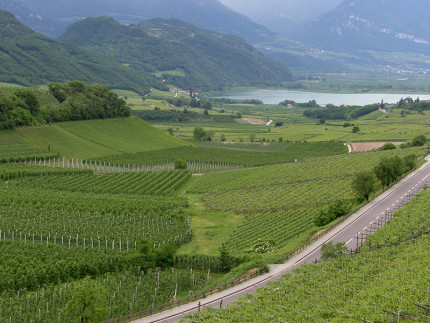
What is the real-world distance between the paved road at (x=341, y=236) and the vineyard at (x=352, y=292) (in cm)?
191

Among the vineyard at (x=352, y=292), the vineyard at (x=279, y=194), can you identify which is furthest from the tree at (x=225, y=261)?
the vineyard at (x=352, y=292)

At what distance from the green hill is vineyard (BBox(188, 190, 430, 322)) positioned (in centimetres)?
6265

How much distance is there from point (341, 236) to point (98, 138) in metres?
67.6

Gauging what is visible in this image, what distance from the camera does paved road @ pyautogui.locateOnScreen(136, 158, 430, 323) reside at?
34.2 meters

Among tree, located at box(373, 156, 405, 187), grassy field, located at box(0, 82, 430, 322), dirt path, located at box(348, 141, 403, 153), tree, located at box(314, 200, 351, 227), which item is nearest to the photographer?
grassy field, located at box(0, 82, 430, 322)

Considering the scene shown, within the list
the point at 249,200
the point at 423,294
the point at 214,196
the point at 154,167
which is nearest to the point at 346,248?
the point at 423,294

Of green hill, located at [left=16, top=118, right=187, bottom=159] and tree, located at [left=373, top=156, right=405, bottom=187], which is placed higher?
tree, located at [left=373, top=156, right=405, bottom=187]

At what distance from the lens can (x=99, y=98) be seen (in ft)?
393

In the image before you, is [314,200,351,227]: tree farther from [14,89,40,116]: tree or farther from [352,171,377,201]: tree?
[14,89,40,116]: tree

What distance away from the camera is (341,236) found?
154ft

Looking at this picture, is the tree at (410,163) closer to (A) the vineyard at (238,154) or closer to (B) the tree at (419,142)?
(B) the tree at (419,142)

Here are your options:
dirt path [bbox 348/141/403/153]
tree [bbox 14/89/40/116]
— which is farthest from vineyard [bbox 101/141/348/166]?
tree [bbox 14/89/40/116]

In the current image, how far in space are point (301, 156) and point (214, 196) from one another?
119ft

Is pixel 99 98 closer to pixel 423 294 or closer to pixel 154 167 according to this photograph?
pixel 154 167
